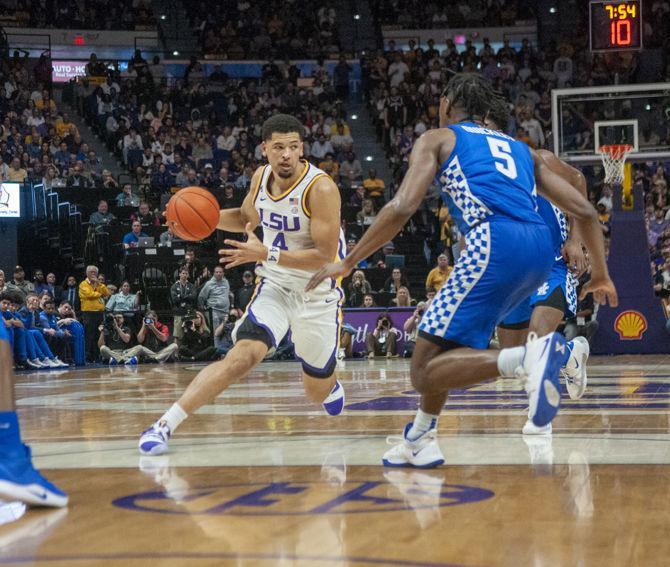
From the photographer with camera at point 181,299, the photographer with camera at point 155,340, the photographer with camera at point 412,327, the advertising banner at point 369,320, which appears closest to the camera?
the photographer with camera at point 412,327

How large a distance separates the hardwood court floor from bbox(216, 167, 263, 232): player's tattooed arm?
4.21 ft

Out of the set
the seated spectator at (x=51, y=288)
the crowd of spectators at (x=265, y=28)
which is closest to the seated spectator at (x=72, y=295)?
the seated spectator at (x=51, y=288)

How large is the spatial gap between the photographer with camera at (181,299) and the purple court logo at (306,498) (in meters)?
13.4

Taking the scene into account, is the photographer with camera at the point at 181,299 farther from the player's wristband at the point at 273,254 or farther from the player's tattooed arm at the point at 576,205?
the player's tattooed arm at the point at 576,205

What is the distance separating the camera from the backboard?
17.0 meters

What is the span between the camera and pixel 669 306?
16.0 m

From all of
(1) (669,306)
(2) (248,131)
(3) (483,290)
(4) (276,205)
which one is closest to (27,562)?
(3) (483,290)

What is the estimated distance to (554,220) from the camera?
257 inches

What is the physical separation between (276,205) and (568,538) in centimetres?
347

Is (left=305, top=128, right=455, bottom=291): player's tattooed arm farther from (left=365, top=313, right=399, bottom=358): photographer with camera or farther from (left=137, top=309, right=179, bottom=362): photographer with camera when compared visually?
(left=137, top=309, right=179, bottom=362): photographer with camera

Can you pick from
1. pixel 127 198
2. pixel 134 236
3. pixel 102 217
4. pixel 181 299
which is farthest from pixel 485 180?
pixel 127 198

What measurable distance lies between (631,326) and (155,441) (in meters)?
12.2

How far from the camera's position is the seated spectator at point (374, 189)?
21484mm

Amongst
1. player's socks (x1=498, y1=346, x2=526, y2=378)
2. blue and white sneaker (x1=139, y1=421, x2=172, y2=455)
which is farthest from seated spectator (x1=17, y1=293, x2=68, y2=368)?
player's socks (x1=498, y1=346, x2=526, y2=378)
